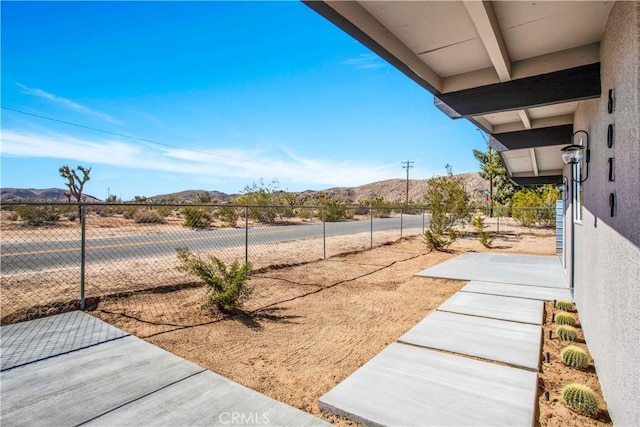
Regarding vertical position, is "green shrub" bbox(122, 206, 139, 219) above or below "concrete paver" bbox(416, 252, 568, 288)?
above

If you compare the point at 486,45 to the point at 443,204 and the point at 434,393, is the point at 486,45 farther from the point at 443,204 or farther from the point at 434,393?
the point at 443,204

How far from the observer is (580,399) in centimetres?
253

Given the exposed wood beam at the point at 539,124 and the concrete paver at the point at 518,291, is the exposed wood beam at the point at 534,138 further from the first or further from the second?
the concrete paver at the point at 518,291

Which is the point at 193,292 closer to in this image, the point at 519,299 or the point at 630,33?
the point at 519,299

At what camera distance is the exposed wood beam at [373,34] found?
2352mm

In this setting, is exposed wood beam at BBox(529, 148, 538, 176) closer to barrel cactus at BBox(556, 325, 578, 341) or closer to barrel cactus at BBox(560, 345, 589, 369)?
barrel cactus at BBox(556, 325, 578, 341)

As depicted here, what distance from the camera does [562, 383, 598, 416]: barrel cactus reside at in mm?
2479

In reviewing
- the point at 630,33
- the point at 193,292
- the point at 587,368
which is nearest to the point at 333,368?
the point at 587,368

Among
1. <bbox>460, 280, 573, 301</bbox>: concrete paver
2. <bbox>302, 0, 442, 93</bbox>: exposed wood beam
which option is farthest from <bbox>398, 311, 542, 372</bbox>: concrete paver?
<bbox>302, 0, 442, 93</bbox>: exposed wood beam

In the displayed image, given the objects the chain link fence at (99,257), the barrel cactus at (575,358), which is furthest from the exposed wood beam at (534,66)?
the chain link fence at (99,257)

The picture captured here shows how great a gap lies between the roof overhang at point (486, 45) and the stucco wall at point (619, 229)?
0.25 metres

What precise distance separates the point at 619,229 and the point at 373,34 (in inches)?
87.5

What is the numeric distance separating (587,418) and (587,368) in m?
1.00

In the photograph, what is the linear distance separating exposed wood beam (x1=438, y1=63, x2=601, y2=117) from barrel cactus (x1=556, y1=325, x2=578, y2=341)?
8.45 feet
